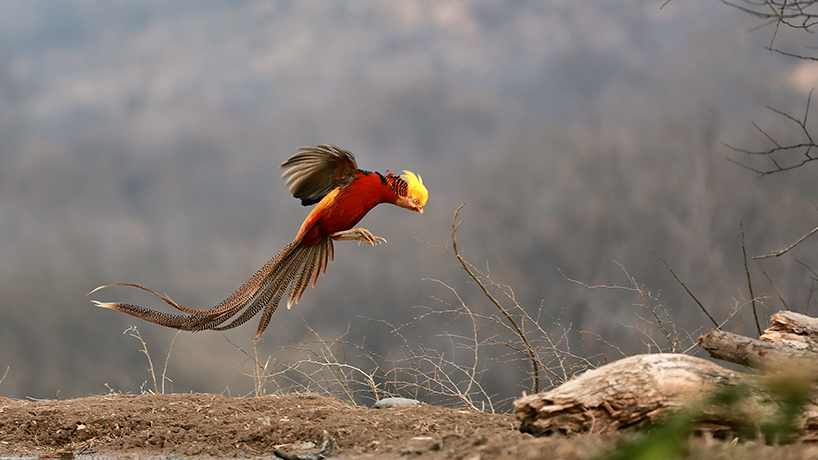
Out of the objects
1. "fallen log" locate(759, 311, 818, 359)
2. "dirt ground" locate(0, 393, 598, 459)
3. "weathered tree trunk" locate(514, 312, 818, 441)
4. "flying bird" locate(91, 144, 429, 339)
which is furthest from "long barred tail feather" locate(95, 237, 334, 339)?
"fallen log" locate(759, 311, 818, 359)

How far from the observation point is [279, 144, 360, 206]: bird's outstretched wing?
4.57 metres

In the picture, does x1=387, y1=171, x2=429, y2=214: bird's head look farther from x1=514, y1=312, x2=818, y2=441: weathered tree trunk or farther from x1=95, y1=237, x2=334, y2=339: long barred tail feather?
x1=514, y1=312, x2=818, y2=441: weathered tree trunk

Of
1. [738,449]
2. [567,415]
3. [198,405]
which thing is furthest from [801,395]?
[198,405]

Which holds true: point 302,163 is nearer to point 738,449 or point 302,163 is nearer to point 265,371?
point 265,371

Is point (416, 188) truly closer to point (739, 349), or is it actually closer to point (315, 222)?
point (315, 222)

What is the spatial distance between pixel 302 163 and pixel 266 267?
34.2 inches

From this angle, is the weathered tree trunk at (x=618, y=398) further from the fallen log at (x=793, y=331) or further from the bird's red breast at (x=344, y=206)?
the bird's red breast at (x=344, y=206)

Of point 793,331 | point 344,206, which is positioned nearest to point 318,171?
point 344,206

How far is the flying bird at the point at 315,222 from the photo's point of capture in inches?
177

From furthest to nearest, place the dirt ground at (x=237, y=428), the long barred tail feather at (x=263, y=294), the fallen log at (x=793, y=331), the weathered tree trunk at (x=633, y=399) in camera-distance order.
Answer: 1. the long barred tail feather at (x=263, y=294)
2. the fallen log at (x=793, y=331)
3. the dirt ground at (x=237, y=428)
4. the weathered tree trunk at (x=633, y=399)

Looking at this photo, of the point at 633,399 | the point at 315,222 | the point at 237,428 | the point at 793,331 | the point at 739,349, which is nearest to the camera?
the point at 633,399

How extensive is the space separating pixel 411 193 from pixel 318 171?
30.6 inches

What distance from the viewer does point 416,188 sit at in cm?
479

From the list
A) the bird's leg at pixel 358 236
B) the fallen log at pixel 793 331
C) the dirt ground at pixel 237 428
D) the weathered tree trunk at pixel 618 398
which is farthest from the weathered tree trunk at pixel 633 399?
the bird's leg at pixel 358 236
